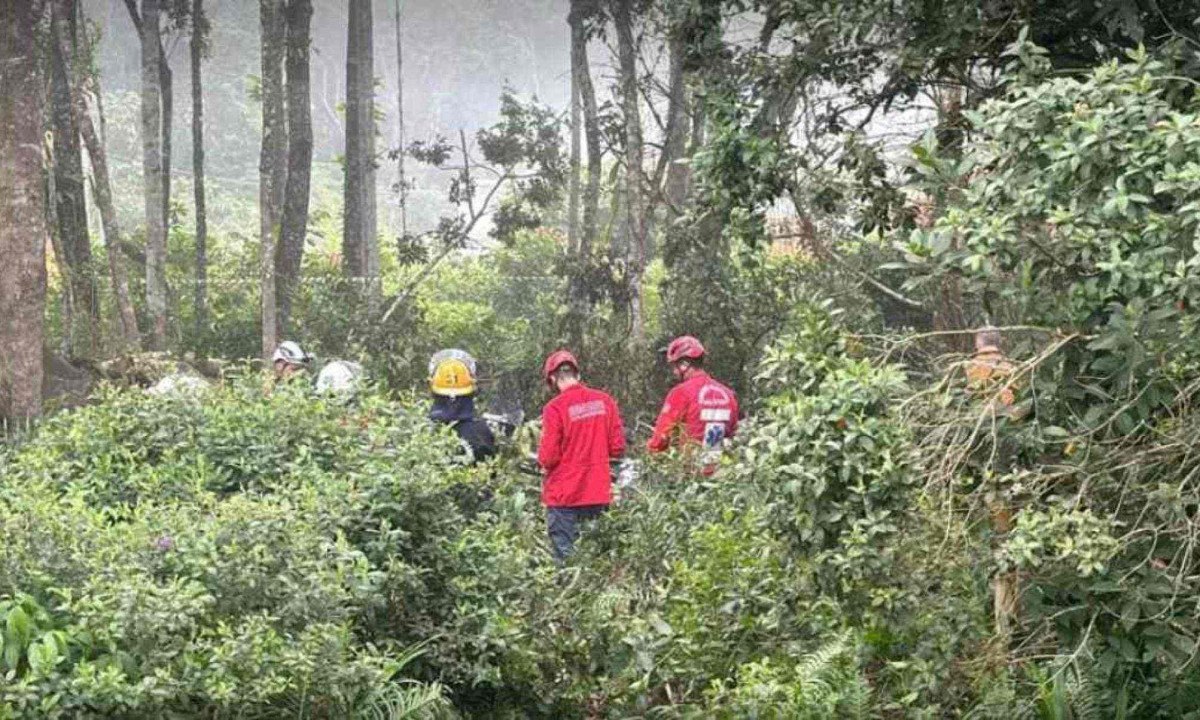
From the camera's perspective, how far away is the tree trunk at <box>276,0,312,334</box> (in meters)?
22.9

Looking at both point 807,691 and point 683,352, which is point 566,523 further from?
point 807,691

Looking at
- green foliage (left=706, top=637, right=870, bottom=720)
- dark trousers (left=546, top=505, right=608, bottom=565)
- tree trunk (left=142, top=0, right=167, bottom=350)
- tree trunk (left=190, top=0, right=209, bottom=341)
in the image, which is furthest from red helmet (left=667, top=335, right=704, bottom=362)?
tree trunk (left=190, top=0, right=209, bottom=341)

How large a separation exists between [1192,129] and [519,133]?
18.3m

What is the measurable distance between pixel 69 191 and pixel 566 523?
1294 cm

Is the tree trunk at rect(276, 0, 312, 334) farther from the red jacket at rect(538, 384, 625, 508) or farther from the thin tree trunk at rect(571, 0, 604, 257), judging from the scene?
the red jacket at rect(538, 384, 625, 508)

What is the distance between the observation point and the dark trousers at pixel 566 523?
422 inches

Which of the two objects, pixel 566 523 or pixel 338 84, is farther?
pixel 338 84

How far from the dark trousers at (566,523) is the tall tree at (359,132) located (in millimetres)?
12765

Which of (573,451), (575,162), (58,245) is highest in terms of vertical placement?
(575,162)

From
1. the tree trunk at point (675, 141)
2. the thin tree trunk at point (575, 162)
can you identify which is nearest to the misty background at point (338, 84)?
the thin tree trunk at point (575, 162)

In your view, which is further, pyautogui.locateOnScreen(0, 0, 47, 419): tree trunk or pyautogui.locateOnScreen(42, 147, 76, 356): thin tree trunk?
pyautogui.locateOnScreen(42, 147, 76, 356): thin tree trunk

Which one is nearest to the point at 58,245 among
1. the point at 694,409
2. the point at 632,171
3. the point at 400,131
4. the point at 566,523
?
the point at 400,131

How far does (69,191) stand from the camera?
2188cm

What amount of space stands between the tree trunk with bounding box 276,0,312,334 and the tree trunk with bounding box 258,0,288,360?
12 centimetres
